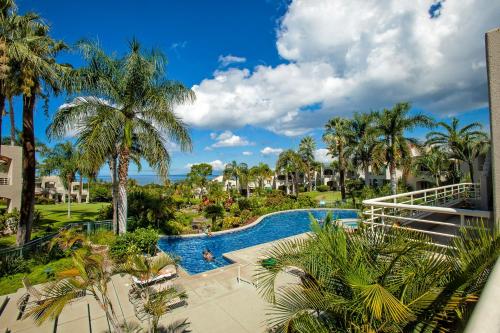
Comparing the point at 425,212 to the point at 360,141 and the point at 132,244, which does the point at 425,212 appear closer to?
the point at 132,244

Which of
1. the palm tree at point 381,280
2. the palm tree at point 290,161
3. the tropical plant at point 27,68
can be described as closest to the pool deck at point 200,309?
the palm tree at point 381,280

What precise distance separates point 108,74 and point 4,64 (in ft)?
13.7

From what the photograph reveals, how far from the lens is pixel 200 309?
8070 mm

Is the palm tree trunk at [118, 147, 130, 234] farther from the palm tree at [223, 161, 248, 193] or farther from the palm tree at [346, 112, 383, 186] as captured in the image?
the palm tree at [223, 161, 248, 193]

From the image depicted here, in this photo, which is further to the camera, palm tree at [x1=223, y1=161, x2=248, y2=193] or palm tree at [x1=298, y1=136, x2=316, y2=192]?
palm tree at [x1=223, y1=161, x2=248, y2=193]

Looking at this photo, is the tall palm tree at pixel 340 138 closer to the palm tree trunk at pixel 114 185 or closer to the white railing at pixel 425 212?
the white railing at pixel 425 212

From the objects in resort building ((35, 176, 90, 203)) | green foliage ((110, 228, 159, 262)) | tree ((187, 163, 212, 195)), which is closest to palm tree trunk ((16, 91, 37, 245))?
green foliage ((110, 228, 159, 262))

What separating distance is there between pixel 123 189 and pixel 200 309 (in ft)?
26.8

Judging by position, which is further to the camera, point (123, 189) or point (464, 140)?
point (464, 140)

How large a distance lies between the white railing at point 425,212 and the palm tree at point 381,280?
0.91 m

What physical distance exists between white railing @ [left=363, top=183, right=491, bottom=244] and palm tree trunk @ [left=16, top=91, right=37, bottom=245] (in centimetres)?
1544

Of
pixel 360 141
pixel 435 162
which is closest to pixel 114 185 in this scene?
pixel 360 141

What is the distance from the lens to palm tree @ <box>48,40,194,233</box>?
1259 cm

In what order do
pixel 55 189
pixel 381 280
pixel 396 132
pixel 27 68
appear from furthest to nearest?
pixel 55 189, pixel 396 132, pixel 27 68, pixel 381 280
